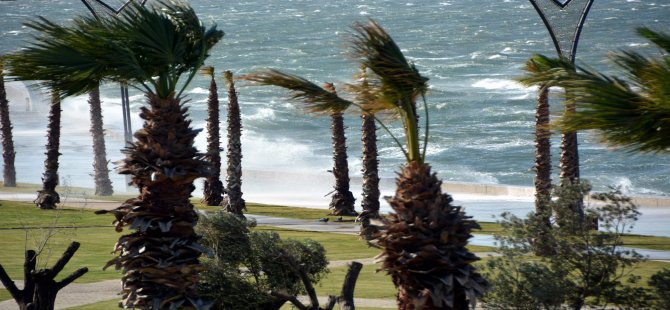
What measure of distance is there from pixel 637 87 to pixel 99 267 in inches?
484

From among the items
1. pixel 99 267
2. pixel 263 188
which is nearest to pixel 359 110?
pixel 99 267

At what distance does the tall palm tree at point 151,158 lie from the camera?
13273 millimetres

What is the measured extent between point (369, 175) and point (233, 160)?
5.37 metres

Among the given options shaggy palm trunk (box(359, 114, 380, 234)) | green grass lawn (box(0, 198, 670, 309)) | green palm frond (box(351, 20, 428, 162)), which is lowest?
green grass lawn (box(0, 198, 670, 309))

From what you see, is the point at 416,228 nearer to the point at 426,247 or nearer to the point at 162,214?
the point at 426,247

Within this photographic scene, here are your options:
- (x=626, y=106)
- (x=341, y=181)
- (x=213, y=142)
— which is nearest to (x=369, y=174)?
(x=341, y=181)

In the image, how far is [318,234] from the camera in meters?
27.2

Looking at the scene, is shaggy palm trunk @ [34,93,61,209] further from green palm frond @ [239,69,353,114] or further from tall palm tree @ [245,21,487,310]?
tall palm tree @ [245,21,487,310]

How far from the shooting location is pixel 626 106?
11500 millimetres

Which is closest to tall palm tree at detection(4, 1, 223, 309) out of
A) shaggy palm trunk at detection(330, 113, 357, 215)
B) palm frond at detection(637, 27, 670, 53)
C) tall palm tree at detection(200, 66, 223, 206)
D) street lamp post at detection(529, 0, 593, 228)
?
palm frond at detection(637, 27, 670, 53)

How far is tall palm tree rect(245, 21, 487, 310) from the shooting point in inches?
478

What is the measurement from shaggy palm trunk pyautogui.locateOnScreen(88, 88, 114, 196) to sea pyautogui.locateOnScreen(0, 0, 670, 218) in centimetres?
609

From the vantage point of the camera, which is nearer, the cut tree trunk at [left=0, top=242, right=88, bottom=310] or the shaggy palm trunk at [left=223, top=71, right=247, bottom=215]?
the cut tree trunk at [left=0, top=242, right=88, bottom=310]

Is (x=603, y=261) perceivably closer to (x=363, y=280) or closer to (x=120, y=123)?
(x=363, y=280)
